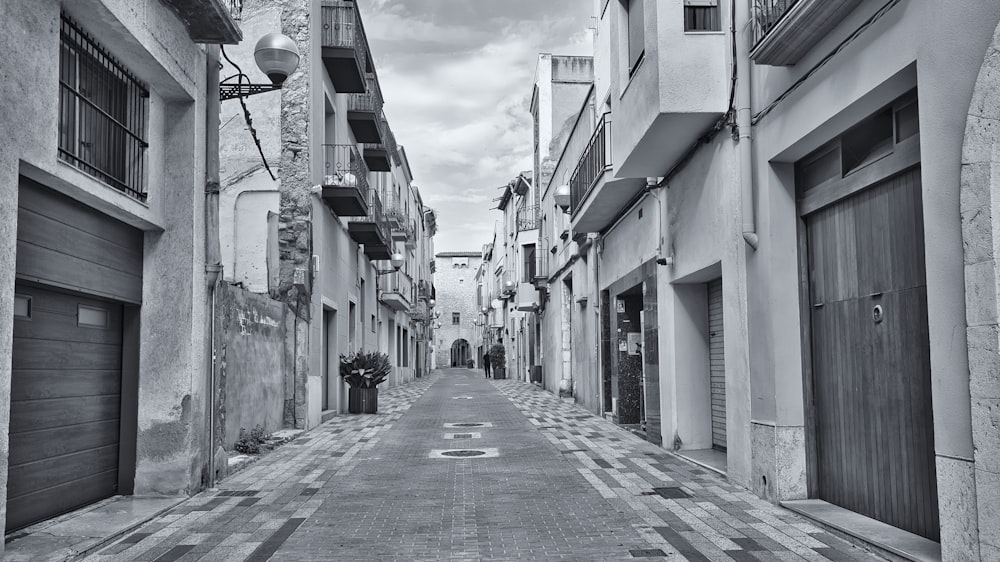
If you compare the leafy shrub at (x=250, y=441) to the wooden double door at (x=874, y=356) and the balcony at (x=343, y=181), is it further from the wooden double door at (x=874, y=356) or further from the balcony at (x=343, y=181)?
the wooden double door at (x=874, y=356)

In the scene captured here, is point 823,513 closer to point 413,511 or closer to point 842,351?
point 842,351

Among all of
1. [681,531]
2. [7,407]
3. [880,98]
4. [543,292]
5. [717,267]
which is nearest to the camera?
[7,407]

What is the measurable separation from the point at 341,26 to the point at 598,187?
20.6 feet

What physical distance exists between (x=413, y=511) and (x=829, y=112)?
468cm

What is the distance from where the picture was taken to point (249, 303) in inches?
452

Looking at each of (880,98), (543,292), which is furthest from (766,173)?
(543,292)

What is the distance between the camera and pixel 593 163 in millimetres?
14227

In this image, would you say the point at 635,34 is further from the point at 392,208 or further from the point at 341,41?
the point at 392,208

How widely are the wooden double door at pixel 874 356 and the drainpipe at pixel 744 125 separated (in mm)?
517

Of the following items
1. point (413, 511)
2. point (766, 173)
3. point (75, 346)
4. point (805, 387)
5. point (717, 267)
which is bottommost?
point (413, 511)

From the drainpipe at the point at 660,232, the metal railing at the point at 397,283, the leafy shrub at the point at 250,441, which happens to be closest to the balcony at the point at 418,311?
the metal railing at the point at 397,283

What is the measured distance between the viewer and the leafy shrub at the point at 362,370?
17062 millimetres

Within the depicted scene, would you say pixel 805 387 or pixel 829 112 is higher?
pixel 829 112

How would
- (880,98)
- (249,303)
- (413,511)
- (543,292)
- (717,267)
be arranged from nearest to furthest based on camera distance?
(880,98) → (413,511) → (717,267) → (249,303) → (543,292)
